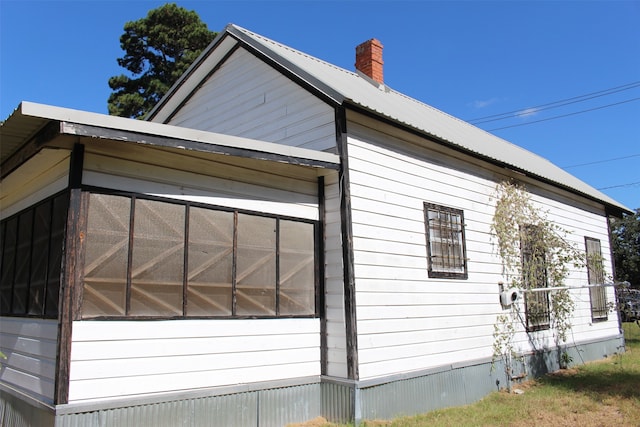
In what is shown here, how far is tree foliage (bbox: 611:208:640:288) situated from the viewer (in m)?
30.0

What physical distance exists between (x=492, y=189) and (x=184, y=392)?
6.61 metres

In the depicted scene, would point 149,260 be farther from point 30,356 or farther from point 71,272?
point 30,356

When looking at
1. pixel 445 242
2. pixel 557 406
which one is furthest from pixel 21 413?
pixel 557 406

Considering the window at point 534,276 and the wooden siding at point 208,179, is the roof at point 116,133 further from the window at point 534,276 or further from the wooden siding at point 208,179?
the window at point 534,276

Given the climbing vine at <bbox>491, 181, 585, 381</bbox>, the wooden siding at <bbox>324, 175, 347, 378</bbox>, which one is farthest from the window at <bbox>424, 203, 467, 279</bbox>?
the wooden siding at <bbox>324, 175, 347, 378</bbox>

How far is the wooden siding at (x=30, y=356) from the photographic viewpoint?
519 cm

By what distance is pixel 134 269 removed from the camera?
17.9 feet

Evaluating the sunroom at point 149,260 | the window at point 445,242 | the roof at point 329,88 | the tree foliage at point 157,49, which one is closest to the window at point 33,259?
the sunroom at point 149,260

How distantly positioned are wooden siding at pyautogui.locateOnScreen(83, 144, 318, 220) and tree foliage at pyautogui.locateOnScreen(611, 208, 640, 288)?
2807 centimetres

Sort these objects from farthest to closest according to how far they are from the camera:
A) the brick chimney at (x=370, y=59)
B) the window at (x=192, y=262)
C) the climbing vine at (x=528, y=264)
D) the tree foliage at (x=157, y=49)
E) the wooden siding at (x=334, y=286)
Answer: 1. the tree foliage at (x=157, y=49)
2. the brick chimney at (x=370, y=59)
3. the climbing vine at (x=528, y=264)
4. the wooden siding at (x=334, y=286)
5. the window at (x=192, y=262)

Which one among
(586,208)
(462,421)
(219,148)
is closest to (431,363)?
(462,421)

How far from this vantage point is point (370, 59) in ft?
36.8

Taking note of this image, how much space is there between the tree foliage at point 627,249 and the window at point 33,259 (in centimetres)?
3041

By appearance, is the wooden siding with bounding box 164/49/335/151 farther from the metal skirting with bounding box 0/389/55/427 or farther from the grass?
the metal skirting with bounding box 0/389/55/427
